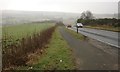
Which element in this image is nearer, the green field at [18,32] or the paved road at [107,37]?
the green field at [18,32]

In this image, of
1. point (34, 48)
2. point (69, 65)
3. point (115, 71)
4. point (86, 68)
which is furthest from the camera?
point (34, 48)

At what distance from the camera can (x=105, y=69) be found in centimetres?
1122

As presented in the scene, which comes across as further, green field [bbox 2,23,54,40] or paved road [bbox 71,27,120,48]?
paved road [bbox 71,27,120,48]

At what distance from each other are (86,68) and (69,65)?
117 centimetres

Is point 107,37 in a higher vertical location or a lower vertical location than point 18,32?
higher

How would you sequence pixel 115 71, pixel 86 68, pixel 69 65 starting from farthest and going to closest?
pixel 69 65
pixel 86 68
pixel 115 71

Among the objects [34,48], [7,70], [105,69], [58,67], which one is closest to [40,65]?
[58,67]

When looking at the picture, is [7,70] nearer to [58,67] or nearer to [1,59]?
[1,59]

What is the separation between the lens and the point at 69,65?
12.4 meters

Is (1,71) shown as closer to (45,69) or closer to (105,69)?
(45,69)

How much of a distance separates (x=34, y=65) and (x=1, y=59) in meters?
1.84

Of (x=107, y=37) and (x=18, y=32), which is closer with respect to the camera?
(x=107, y=37)

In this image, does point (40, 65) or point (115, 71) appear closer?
point (115, 71)

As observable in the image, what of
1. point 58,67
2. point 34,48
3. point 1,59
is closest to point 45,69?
point 58,67
